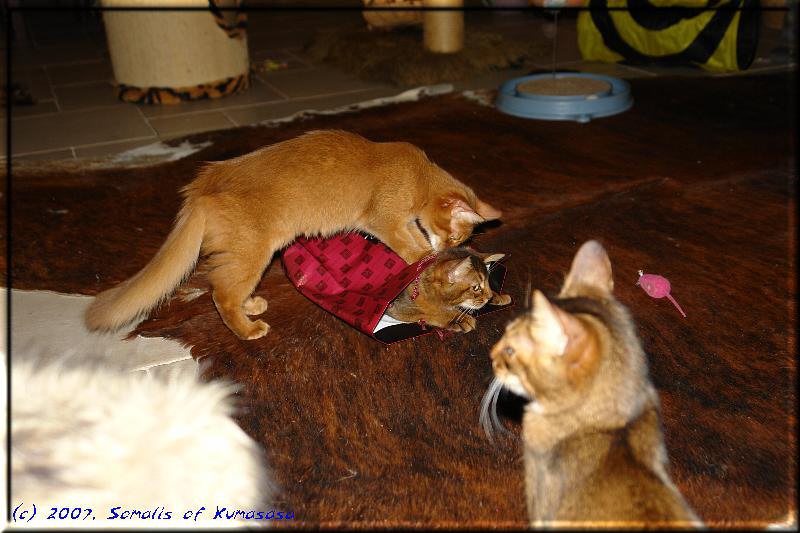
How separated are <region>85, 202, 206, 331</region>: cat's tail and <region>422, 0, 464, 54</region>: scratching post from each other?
2744 mm

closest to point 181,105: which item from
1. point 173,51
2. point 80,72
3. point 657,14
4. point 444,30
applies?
point 173,51

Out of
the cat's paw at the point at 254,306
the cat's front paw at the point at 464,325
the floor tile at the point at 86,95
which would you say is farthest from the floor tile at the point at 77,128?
the cat's front paw at the point at 464,325

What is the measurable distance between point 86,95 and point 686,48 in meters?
3.34

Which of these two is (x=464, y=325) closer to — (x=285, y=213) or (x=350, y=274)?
(x=350, y=274)

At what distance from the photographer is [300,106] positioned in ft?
11.5

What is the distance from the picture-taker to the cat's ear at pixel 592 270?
1.19 m

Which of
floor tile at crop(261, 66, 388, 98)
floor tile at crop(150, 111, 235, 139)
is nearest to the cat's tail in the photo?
floor tile at crop(150, 111, 235, 139)

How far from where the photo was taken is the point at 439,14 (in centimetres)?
397

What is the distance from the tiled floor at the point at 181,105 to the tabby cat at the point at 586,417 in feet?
7.79

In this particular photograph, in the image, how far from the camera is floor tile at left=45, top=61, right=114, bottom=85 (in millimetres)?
4172

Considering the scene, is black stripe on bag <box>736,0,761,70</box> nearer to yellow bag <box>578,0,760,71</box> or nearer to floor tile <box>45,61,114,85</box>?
yellow bag <box>578,0,760,71</box>

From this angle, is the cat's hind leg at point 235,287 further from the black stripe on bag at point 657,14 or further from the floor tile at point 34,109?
the black stripe on bag at point 657,14

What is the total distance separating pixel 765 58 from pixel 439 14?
1986 mm

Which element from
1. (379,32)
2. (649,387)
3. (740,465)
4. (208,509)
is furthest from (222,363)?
(379,32)
